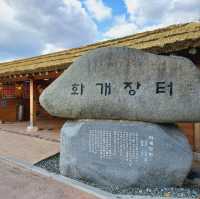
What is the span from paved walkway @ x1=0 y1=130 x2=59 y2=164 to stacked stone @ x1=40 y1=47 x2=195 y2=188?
1.26m

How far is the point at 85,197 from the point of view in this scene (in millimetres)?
3338

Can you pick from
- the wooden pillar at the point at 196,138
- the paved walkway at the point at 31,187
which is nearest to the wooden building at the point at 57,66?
the wooden pillar at the point at 196,138

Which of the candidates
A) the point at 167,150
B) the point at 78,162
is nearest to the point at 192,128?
the point at 167,150

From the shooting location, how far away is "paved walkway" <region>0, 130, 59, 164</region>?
5.26m

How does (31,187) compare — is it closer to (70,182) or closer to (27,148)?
(70,182)

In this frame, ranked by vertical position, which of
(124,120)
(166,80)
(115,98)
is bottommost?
(124,120)

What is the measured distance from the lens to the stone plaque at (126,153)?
365cm

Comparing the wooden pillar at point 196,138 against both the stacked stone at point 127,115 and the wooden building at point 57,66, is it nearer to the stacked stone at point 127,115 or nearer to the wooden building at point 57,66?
the wooden building at point 57,66

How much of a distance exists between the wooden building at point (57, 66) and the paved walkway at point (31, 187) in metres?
3.30

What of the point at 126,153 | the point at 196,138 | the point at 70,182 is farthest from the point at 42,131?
the point at 196,138

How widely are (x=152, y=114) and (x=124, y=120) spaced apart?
1.73 feet

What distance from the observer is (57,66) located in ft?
22.3

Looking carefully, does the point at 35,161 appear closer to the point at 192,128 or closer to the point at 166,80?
the point at 166,80

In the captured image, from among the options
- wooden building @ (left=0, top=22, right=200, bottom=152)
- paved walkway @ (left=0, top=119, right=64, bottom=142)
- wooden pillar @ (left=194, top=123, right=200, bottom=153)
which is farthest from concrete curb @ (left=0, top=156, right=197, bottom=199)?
wooden building @ (left=0, top=22, right=200, bottom=152)
